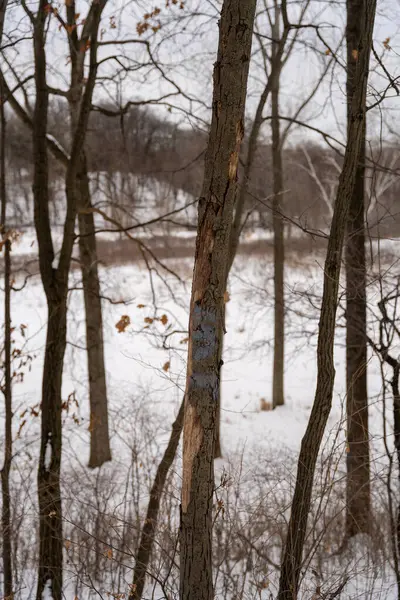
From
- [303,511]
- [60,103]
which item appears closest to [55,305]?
[303,511]

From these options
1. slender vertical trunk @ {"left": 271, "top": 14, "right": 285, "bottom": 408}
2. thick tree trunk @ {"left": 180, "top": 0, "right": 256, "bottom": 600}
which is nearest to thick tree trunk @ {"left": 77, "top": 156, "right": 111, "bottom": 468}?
slender vertical trunk @ {"left": 271, "top": 14, "right": 285, "bottom": 408}

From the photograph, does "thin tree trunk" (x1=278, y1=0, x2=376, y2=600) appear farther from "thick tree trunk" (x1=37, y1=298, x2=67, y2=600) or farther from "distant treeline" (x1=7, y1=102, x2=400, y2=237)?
"thick tree trunk" (x1=37, y1=298, x2=67, y2=600)

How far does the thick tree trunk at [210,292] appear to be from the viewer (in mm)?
2527

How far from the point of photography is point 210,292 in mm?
2582

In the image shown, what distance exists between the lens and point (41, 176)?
15.1ft

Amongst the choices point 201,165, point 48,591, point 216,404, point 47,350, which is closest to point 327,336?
point 216,404

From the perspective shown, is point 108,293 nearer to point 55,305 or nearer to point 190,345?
point 55,305

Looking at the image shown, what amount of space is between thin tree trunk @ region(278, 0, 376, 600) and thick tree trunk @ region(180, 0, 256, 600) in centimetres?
75

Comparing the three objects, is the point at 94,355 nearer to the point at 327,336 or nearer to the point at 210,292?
the point at 327,336

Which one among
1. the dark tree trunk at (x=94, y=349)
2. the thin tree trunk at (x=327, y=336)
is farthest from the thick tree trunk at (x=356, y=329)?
the dark tree trunk at (x=94, y=349)

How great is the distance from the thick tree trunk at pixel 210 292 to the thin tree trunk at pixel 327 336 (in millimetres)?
746

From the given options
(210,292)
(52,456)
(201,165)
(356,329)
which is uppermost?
(201,165)

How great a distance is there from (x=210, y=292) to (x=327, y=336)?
1117mm

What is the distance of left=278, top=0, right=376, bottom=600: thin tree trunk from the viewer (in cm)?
315
